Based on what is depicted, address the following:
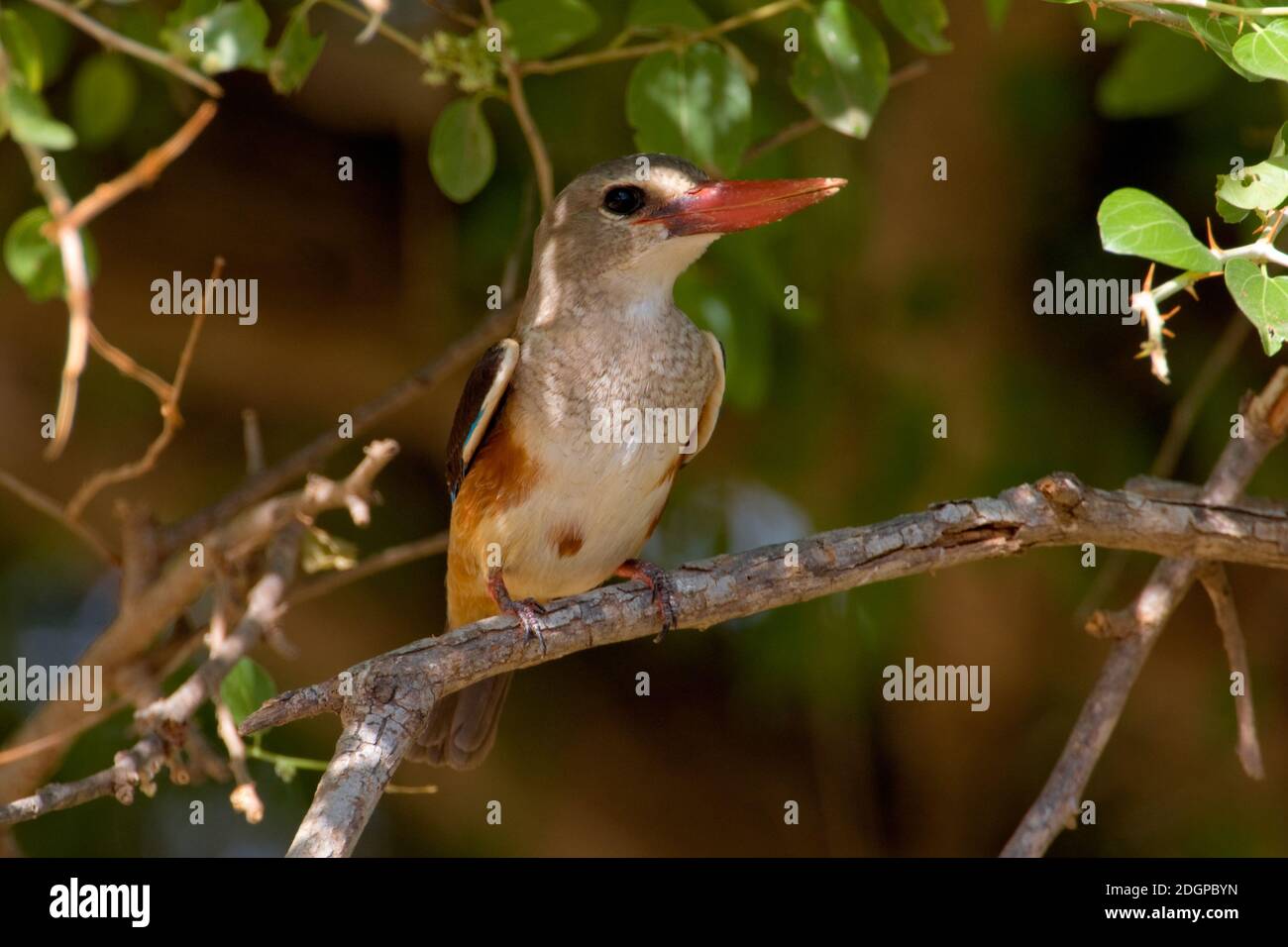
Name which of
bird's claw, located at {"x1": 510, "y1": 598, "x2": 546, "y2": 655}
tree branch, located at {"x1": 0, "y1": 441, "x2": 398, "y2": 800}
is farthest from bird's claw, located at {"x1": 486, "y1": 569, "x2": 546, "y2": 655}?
tree branch, located at {"x1": 0, "y1": 441, "x2": 398, "y2": 800}

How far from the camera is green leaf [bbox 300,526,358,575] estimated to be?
11.6ft

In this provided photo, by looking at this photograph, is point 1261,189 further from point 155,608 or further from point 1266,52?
point 155,608

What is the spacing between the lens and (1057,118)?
4664 millimetres

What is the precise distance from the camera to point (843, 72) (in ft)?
10.2

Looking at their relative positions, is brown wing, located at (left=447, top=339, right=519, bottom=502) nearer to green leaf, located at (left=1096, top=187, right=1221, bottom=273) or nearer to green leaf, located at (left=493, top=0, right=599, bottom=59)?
green leaf, located at (left=493, top=0, right=599, bottom=59)

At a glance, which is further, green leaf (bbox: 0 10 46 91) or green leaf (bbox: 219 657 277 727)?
green leaf (bbox: 219 657 277 727)

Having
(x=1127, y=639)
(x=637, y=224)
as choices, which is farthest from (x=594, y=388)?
(x=1127, y=639)

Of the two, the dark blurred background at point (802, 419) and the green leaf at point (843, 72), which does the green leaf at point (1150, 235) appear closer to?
the green leaf at point (843, 72)

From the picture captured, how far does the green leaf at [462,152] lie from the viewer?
3.18 metres

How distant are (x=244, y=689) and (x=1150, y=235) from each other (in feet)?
6.95

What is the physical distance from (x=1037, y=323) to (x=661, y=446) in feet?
6.21

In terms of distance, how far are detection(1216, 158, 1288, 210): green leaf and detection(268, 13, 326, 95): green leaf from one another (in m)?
1.70

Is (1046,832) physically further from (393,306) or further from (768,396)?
(393,306)

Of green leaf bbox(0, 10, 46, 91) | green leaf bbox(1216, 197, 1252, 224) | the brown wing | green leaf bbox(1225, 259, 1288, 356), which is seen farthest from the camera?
the brown wing
